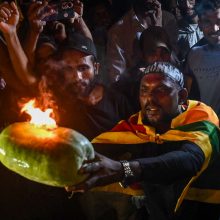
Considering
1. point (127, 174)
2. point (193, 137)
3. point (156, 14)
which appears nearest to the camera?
point (127, 174)

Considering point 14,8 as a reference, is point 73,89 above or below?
below

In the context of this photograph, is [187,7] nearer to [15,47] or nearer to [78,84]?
[78,84]

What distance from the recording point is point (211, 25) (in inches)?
171

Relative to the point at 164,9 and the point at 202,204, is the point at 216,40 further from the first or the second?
the point at 202,204

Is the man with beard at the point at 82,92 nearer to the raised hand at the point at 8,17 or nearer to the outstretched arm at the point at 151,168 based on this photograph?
the raised hand at the point at 8,17

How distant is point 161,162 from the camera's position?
A: 3.43 m

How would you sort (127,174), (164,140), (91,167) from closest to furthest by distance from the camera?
(91,167)
(127,174)
(164,140)

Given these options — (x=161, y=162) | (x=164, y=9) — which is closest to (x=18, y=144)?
(x=161, y=162)

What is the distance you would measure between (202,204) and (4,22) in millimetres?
3281

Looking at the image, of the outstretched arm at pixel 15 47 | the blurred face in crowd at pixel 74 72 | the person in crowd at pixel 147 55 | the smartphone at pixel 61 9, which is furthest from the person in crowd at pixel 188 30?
the outstretched arm at pixel 15 47

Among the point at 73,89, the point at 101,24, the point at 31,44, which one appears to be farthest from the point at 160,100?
the point at 31,44

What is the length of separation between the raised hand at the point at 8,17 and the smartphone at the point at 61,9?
415 millimetres

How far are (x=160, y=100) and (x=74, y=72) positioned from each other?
1131mm

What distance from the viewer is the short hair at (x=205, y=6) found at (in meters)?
4.30
